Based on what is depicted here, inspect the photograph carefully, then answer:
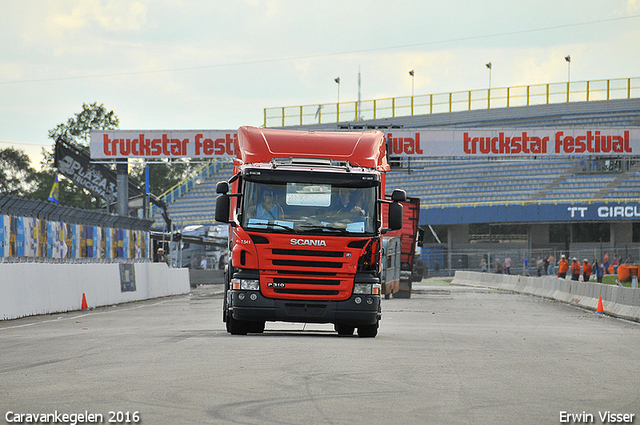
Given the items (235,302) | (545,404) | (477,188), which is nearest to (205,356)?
(235,302)

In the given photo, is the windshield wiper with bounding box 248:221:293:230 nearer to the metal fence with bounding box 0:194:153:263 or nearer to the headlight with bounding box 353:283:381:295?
the headlight with bounding box 353:283:381:295

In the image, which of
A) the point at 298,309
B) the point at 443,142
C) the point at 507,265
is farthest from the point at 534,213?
the point at 298,309

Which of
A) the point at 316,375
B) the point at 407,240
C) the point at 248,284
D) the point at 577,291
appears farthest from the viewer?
the point at 407,240

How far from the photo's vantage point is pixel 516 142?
4072 cm

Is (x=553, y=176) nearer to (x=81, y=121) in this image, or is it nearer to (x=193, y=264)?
(x=193, y=264)

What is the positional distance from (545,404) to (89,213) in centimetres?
2296

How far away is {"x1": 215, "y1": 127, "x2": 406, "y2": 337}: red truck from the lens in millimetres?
13664

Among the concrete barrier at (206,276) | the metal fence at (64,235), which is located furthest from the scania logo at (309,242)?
the concrete barrier at (206,276)

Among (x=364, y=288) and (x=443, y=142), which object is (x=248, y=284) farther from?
(x=443, y=142)

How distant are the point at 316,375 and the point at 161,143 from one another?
32.1m

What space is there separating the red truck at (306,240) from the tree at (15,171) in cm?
8348

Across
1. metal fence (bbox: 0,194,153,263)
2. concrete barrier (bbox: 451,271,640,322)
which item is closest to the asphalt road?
metal fence (bbox: 0,194,153,263)

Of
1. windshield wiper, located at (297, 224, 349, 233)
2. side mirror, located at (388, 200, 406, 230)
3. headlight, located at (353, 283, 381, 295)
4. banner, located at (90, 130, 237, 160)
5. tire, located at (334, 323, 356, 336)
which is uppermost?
banner, located at (90, 130, 237, 160)

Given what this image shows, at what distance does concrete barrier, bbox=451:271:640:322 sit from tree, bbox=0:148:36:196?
5777cm
